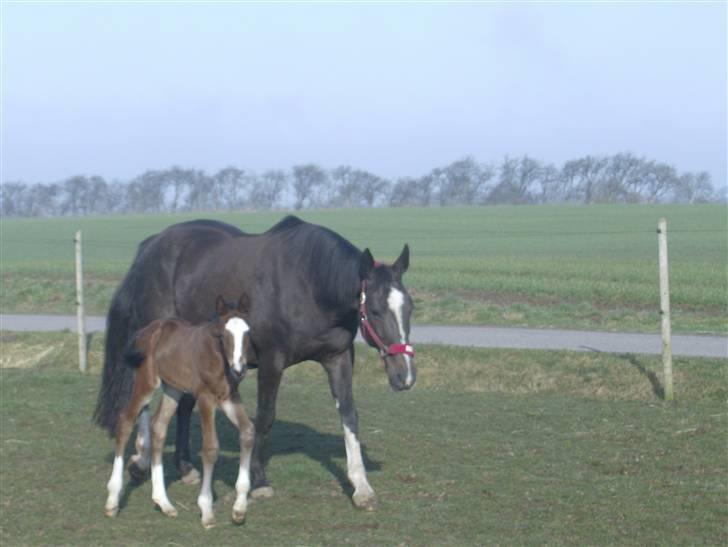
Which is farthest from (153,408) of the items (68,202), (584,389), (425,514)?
(68,202)

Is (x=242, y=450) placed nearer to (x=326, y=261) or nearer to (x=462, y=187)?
(x=326, y=261)

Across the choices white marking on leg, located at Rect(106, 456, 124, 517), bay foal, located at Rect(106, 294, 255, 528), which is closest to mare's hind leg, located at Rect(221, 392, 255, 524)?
bay foal, located at Rect(106, 294, 255, 528)

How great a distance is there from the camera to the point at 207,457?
792cm

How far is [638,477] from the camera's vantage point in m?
8.84

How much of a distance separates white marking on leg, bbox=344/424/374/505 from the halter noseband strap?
87 cm

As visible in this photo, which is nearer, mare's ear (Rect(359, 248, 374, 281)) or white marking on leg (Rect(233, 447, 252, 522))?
white marking on leg (Rect(233, 447, 252, 522))

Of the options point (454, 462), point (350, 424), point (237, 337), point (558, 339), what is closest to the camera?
point (237, 337)

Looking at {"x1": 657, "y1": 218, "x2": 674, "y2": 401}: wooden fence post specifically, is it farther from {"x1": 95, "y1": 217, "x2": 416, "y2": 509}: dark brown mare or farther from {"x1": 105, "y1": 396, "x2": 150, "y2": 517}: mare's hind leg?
{"x1": 105, "y1": 396, "x2": 150, "y2": 517}: mare's hind leg

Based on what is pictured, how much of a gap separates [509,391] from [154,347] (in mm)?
6836

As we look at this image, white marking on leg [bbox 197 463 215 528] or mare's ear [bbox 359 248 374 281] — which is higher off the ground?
mare's ear [bbox 359 248 374 281]

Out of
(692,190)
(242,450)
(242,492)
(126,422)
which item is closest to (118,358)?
(126,422)

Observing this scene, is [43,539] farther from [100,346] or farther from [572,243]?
[572,243]

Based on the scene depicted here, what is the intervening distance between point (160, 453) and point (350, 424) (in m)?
1.51

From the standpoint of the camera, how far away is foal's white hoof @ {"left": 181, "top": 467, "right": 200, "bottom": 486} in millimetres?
9398
